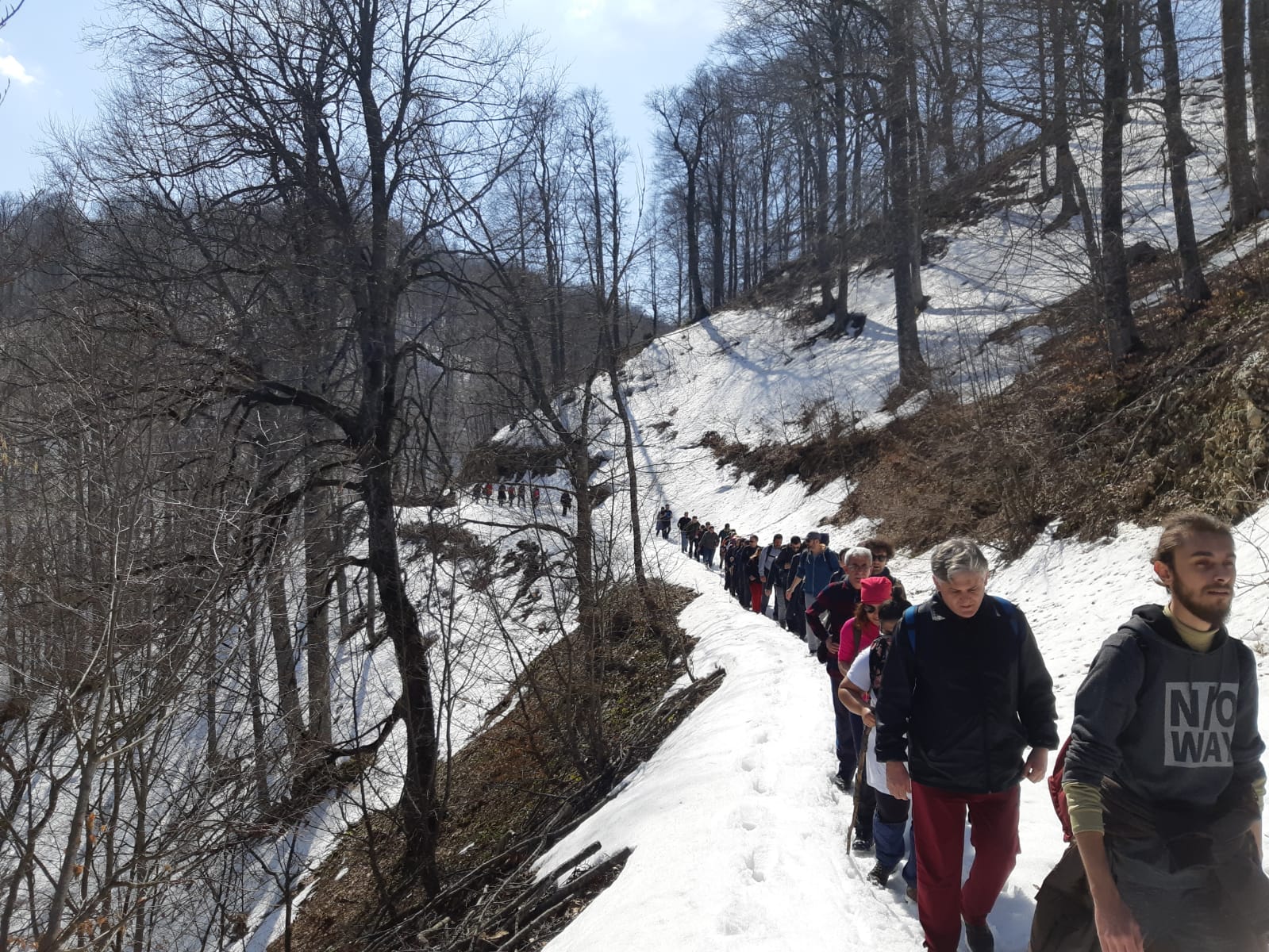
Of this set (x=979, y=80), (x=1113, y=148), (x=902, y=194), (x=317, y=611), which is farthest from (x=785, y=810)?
(x=902, y=194)

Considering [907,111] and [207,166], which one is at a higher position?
[907,111]

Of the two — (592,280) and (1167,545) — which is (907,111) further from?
(1167,545)

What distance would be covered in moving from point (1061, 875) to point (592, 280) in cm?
1230

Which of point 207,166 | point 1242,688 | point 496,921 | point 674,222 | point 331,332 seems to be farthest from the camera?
point 674,222

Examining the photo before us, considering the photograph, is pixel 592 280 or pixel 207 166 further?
pixel 592 280

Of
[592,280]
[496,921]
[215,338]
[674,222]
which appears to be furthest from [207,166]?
[674,222]

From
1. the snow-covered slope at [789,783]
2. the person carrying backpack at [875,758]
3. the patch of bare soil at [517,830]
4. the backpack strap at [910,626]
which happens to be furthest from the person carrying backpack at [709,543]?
the backpack strap at [910,626]

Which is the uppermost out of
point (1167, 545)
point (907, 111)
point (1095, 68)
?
point (907, 111)

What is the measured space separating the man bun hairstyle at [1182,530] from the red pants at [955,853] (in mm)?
1492

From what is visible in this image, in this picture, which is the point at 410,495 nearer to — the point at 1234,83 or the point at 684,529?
the point at 1234,83

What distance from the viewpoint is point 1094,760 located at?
7.50 ft

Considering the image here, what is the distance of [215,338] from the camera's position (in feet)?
27.6

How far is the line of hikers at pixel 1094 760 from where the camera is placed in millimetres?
2236

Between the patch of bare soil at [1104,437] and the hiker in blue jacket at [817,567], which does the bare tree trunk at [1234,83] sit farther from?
the hiker in blue jacket at [817,567]
